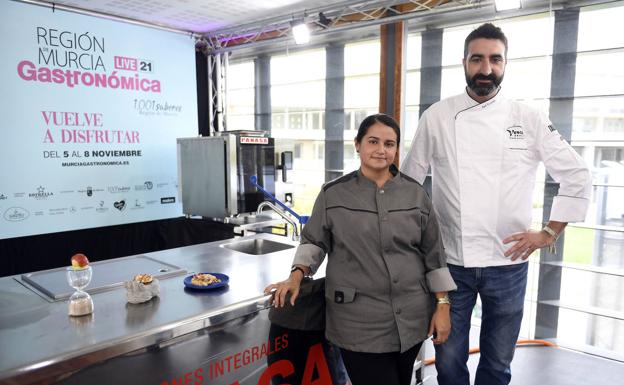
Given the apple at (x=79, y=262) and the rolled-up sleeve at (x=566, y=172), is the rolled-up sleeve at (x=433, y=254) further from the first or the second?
the apple at (x=79, y=262)

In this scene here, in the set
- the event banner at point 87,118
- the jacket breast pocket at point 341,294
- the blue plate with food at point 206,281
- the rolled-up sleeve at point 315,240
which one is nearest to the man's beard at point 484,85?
the rolled-up sleeve at point 315,240

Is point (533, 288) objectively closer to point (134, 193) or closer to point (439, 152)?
point (439, 152)

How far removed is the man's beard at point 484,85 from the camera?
1804mm

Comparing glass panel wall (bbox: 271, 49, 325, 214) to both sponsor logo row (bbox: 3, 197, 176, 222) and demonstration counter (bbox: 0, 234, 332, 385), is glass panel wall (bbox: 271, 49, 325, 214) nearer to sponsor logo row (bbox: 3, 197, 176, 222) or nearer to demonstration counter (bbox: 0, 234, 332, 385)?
sponsor logo row (bbox: 3, 197, 176, 222)

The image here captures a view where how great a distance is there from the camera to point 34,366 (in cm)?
122

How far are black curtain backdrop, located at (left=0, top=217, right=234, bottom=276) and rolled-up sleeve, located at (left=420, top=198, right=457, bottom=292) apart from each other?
8.47 ft

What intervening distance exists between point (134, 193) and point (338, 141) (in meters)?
2.22

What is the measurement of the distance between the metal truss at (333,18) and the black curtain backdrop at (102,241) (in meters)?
2.01

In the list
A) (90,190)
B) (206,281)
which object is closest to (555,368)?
(206,281)

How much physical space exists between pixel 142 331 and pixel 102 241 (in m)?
3.27

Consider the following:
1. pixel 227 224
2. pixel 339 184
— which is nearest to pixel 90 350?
pixel 339 184

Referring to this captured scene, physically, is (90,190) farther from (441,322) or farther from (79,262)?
(441,322)

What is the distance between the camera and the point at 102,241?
4.34 m

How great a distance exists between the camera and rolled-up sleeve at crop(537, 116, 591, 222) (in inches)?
71.7
